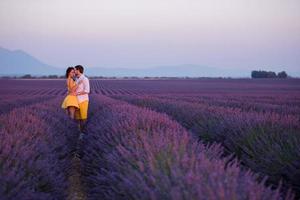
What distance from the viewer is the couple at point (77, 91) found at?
9.48 m

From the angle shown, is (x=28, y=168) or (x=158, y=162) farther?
(x=28, y=168)

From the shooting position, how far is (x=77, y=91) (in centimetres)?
959

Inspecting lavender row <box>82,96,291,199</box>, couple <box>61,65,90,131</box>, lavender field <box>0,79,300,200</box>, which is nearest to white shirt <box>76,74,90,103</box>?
couple <box>61,65,90,131</box>

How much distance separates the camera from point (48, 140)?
6.45 metres

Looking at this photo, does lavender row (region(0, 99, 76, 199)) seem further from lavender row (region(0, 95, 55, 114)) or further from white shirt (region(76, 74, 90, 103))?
lavender row (region(0, 95, 55, 114))

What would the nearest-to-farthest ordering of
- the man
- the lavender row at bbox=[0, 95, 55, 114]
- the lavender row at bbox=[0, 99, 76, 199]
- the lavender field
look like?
the lavender field, the lavender row at bbox=[0, 99, 76, 199], the man, the lavender row at bbox=[0, 95, 55, 114]

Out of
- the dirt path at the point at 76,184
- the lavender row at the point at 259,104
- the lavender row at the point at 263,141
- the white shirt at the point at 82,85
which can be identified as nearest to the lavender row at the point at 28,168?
the dirt path at the point at 76,184

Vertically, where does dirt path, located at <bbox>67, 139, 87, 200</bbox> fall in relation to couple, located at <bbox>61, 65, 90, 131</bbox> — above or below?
A: below

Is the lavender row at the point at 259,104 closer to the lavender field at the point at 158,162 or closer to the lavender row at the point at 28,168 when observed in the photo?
the lavender field at the point at 158,162

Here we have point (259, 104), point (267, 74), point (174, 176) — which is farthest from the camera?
point (267, 74)

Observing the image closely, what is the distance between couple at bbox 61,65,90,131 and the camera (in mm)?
9477

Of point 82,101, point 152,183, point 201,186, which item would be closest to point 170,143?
point 152,183

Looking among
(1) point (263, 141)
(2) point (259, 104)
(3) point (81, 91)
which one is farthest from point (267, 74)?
(1) point (263, 141)

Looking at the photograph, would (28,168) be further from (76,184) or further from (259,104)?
(259,104)
